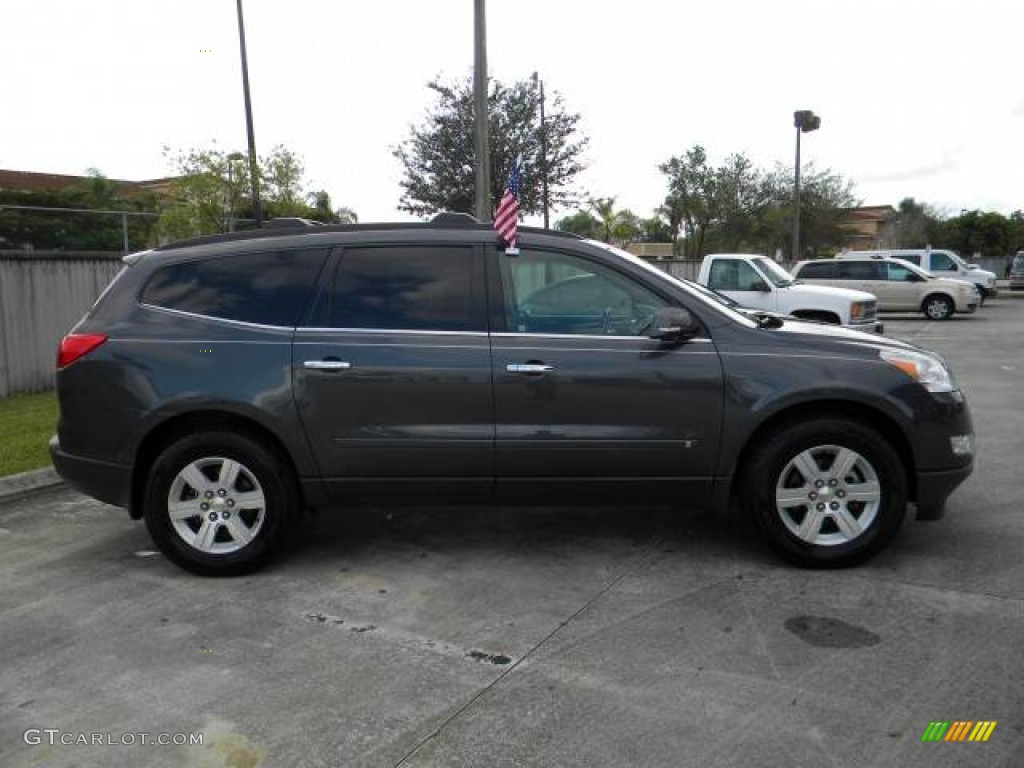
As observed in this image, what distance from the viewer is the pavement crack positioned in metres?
2.89

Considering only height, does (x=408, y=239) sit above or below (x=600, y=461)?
above

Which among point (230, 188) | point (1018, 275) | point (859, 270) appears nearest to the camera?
point (230, 188)

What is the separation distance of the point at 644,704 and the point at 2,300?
370 inches

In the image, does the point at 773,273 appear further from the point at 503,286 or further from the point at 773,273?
the point at 503,286

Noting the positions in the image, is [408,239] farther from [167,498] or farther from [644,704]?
[644,704]

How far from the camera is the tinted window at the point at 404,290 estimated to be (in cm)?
440

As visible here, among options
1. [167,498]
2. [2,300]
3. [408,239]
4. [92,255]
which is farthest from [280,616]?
[92,255]

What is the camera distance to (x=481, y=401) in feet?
14.1

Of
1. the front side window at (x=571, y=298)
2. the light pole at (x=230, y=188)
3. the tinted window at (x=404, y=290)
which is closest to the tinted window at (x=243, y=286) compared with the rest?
the tinted window at (x=404, y=290)

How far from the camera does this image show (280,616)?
3.95 meters

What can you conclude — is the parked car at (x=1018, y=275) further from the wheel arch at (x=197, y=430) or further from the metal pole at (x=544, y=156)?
the wheel arch at (x=197, y=430)

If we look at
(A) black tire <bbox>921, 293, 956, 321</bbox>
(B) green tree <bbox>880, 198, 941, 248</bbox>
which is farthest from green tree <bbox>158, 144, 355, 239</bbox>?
(B) green tree <bbox>880, 198, 941, 248</bbox>

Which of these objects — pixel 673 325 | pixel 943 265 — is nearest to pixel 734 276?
pixel 673 325

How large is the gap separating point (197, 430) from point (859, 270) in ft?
70.9
